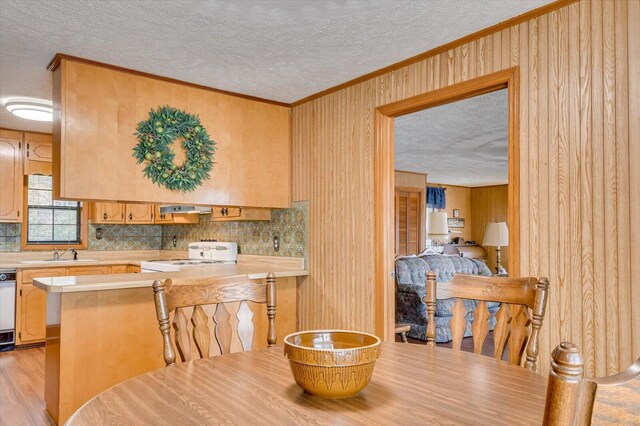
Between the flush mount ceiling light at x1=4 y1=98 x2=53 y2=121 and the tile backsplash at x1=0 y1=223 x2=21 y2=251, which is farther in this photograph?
the tile backsplash at x1=0 y1=223 x2=21 y2=251

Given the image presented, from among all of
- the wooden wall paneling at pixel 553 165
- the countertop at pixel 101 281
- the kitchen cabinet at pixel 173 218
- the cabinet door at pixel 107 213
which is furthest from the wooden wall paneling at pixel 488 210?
the wooden wall paneling at pixel 553 165

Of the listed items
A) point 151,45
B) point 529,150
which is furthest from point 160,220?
point 529,150

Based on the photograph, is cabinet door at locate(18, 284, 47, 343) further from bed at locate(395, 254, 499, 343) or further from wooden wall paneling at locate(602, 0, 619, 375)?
wooden wall paneling at locate(602, 0, 619, 375)

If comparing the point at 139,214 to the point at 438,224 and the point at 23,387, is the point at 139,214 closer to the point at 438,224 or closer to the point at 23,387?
the point at 23,387

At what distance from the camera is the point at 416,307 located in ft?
17.4

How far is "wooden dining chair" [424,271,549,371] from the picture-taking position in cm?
165

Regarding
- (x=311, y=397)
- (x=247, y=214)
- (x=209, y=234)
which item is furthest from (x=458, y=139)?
(x=311, y=397)

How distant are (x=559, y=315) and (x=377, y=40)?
181 centimetres

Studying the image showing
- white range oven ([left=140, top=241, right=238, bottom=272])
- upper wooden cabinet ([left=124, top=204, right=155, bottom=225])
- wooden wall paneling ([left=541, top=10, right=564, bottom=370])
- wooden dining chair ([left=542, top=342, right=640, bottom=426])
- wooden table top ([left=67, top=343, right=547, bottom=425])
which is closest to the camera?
wooden dining chair ([left=542, top=342, right=640, bottom=426])

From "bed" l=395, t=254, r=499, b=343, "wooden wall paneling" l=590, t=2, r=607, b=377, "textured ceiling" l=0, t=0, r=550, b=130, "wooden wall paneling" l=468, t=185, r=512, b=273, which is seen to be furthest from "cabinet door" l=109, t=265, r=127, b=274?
"wooden wall paneling" l=468, t=185, r=512, b=273

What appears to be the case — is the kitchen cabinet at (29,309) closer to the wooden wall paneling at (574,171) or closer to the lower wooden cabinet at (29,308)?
the lower wooden cabinet at (29,308)

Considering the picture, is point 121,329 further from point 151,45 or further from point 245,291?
point 151,45

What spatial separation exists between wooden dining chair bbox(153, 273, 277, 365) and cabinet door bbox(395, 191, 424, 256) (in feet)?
23.5

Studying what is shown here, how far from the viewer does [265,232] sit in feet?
14.8
